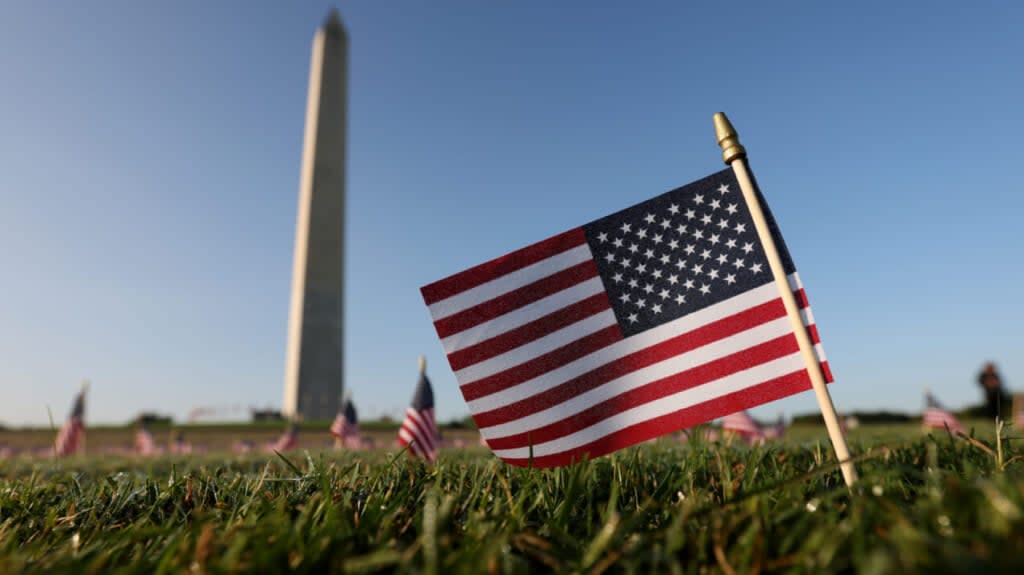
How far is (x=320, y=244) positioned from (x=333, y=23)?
1184cm

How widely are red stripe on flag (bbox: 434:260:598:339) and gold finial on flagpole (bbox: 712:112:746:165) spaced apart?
83 cm

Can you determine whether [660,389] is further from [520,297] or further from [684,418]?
[520,297]

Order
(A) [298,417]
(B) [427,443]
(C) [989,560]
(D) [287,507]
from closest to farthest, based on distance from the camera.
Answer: (C) [989,560]
(D) [287,507]
(B) [427,443]
(A) [298,417]

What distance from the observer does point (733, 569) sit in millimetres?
1556

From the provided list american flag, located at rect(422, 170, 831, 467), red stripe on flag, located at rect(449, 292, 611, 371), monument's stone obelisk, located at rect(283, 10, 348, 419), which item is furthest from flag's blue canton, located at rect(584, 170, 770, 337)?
monument's stone obelisk, located at rect(283, 10, 348, 419)

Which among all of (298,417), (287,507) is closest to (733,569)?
(287,507)

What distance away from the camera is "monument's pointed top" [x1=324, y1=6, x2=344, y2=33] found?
3322cm

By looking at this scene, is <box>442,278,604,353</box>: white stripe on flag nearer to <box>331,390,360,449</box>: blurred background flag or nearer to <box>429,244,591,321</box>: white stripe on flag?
<box>429,244,591,321</box>: white stripe on flag

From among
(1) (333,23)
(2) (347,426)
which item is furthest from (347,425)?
(1) (333,23)

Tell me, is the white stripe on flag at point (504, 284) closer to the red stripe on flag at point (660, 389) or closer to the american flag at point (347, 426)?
the red stripe on flag at point (660, 389)

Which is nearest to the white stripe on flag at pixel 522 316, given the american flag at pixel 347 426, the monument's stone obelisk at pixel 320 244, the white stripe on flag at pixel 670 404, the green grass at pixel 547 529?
the white stripe on flag at pixel 670 404

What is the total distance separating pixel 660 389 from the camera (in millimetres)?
3104

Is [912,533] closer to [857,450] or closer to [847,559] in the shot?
[847,559]

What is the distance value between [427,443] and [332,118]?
28.1 metres
